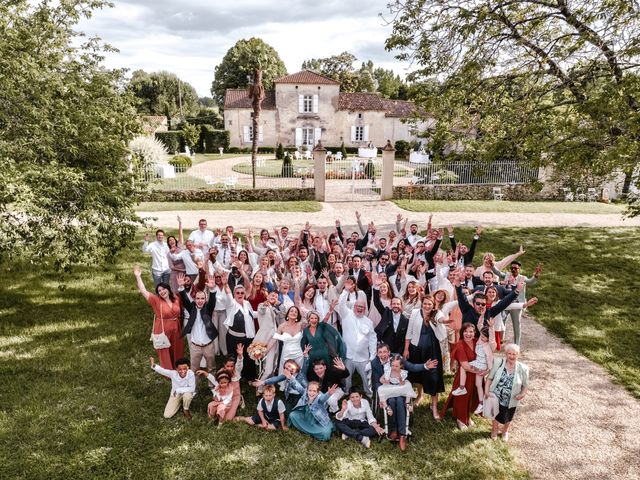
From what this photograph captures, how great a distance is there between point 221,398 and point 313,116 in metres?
41.6

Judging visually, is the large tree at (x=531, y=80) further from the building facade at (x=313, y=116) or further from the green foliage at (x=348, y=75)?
the green foliage at (x=348, y=75)

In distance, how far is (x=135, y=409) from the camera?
6.73 m

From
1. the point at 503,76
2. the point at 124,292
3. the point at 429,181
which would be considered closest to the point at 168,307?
the point at 124,292

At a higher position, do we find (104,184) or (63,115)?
(63,115)

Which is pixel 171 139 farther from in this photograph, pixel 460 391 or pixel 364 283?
pixel 460 391

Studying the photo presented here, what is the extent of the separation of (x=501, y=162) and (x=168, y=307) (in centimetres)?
2127

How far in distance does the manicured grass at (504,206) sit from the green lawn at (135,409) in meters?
9.61

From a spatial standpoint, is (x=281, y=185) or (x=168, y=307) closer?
(x=168, y=307)

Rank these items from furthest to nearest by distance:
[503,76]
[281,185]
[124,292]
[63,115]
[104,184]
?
1. [281,185]
2. [503,76]
3. [124,292]
4. [104,184]
5. [63,115]

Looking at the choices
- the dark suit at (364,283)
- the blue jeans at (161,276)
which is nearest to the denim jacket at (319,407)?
the dark suit at (364,283)

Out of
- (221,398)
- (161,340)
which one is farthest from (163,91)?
(221,398)

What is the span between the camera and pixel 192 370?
706 centimetres

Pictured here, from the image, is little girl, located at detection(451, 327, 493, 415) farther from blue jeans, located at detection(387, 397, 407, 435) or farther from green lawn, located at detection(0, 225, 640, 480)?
blue jeans, located at detection(387, 397, 407, 435)

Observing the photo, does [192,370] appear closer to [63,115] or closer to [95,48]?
[63,115]
